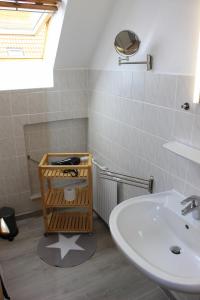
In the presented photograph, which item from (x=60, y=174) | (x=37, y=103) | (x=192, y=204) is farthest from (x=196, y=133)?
(x=37, y=103)

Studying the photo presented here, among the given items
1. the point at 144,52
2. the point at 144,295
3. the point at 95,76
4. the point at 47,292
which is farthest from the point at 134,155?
the point at 47,292

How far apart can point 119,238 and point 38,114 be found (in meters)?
1.51

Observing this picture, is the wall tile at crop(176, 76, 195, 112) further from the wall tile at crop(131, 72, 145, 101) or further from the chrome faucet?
the chrome faucet

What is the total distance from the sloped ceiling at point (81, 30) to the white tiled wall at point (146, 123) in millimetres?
198

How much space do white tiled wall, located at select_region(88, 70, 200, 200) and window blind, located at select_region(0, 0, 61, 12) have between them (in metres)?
0.58

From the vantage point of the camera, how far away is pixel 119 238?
110 cm

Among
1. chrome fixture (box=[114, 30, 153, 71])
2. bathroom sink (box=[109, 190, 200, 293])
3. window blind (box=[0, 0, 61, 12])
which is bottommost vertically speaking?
bathroom sink (box=[109, 190, 200, 293])

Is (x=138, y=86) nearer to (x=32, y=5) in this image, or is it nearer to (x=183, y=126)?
(x=183, y=126)

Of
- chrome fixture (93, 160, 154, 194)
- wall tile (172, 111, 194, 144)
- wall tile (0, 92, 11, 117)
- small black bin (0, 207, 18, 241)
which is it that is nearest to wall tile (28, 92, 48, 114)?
wall tile (0, 92, 11, 117)

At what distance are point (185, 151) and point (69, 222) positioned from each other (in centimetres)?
150

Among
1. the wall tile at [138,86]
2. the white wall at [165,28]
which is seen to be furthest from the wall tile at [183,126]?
the wall tile at [138,86]

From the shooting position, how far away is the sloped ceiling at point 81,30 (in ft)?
5.60

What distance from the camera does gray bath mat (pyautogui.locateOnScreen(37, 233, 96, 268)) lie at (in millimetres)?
2008

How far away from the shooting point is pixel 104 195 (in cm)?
226
